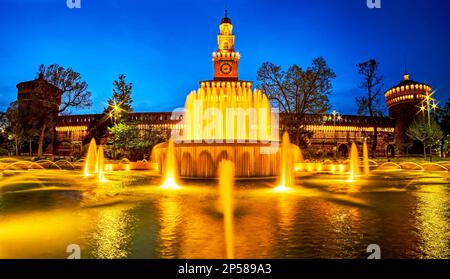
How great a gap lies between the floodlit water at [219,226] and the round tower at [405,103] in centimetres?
5809

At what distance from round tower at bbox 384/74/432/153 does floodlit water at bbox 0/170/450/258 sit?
58.1 metres

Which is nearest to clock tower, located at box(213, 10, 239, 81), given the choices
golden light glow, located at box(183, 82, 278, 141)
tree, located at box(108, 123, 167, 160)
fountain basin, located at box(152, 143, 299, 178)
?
tree, located at box(108, 123, 167, 160)

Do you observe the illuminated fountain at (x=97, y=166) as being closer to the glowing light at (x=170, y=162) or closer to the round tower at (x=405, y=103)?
the glowing light at (x=170, y=162)

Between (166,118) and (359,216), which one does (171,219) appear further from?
(166,118)

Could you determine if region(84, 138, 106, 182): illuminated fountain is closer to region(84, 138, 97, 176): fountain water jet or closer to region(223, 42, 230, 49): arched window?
region(84, 138, 97, 176): fountain water jet

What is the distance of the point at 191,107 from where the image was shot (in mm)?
20031

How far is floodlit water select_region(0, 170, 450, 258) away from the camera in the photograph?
364cm

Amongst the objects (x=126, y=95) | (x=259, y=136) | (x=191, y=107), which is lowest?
(x=259, y=136)

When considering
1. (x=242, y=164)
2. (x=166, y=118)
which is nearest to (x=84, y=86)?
(x=166, y=118)

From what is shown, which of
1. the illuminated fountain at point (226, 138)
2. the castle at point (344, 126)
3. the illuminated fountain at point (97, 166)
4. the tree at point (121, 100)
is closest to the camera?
the illuminated fountain at point (226, 138)

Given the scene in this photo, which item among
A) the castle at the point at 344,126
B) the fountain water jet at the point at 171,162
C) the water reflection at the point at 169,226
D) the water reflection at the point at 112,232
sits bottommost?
the water reflection at the point at 169,226

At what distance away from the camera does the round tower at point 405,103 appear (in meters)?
58.2

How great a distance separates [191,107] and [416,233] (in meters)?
16.7

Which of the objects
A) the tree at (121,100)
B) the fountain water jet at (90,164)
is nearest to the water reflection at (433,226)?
the fountain water jet at (90,164)
